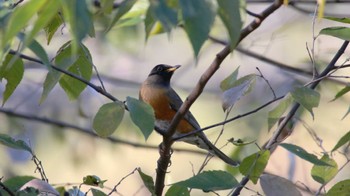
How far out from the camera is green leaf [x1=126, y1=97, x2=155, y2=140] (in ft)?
6.54

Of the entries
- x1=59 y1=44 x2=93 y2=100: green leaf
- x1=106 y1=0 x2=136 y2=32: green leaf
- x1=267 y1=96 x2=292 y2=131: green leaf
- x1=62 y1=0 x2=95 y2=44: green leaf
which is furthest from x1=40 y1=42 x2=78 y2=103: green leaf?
x1=267 y1=96 x2=292 y2=131: green leaf

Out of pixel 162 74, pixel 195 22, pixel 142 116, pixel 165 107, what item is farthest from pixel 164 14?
pixel 162 74

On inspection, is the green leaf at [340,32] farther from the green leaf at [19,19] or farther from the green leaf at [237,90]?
the green leaf at [19,19]

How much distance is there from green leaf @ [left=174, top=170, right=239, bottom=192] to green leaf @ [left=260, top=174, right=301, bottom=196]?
0.13m

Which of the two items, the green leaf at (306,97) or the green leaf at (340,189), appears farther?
the green leaf at (340,189)

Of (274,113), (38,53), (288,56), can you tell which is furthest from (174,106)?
(288,56)

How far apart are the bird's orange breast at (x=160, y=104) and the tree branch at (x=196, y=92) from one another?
1.56 meters

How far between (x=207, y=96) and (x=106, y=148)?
1.03m

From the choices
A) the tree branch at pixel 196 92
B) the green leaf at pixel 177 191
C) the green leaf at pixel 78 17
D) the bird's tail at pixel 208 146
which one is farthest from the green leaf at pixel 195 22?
the bird's tail at pixel 208 146

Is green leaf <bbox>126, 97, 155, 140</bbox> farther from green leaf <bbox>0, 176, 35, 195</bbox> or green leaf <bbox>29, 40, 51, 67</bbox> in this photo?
green leaf <bbox>0, 176, 35, 195</bbox>

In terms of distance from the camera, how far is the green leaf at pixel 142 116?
1.99m

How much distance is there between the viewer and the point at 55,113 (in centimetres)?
667

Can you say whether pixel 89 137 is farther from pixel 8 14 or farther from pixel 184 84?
pixel 8 14

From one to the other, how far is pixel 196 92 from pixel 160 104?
7.12 ft
